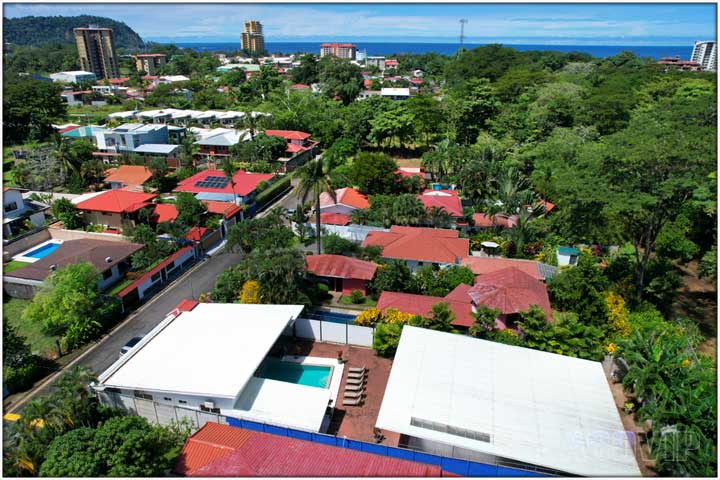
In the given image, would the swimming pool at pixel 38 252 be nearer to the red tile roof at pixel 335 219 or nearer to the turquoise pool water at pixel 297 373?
the red tile roof at pixel 335 219

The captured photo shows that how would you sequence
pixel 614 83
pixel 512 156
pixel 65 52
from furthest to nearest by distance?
pixel 65 52, pixel 614 83, pixel 512 156

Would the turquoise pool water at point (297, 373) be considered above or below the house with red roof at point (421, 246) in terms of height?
below

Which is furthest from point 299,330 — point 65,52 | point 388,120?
point 65,52

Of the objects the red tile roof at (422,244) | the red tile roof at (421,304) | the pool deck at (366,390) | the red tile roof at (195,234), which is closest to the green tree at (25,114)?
the red tile roof at (195,234)

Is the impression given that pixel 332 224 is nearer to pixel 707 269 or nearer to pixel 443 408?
pixel 443 408

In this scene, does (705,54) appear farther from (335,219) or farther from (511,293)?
(511,293)
